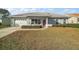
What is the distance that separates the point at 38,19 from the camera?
780 cm

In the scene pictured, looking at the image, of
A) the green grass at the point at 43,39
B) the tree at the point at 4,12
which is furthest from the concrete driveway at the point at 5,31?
the tree at the point at 4,12

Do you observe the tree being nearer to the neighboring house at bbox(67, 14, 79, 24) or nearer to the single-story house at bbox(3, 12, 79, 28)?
the single-story house at bbox(3, 12, 79, 28)

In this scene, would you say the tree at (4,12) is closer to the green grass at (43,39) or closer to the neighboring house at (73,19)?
the green grass at (43,39)

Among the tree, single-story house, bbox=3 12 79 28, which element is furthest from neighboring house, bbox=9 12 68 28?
the tree

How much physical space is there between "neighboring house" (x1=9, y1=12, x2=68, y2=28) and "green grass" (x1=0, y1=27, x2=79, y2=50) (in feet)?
0.53

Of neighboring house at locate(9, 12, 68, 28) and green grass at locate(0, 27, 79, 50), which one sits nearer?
green grass at locate(0, 27, 79, 50)

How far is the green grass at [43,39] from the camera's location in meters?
7.62

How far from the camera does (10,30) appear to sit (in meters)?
7.70

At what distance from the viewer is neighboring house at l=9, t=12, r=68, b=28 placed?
25.4 feet

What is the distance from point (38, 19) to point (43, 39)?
0.48 m
